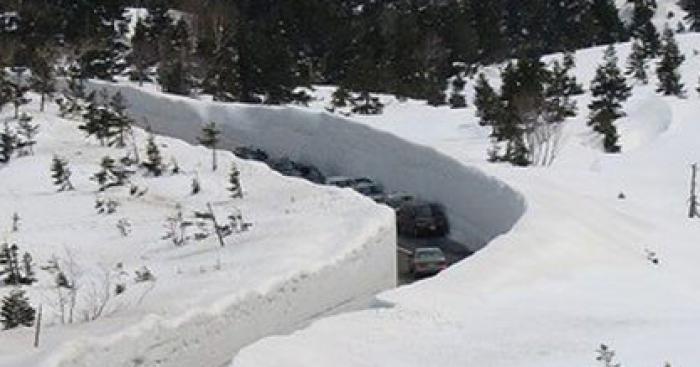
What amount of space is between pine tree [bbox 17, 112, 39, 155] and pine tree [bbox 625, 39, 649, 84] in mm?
31567

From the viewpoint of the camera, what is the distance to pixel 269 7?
267 feet

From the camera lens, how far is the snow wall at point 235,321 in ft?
51.5

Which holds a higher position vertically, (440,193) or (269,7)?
(269,7)

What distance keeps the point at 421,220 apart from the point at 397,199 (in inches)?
85.0

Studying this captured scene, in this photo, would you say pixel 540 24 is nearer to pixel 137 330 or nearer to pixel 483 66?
pixel 483 66

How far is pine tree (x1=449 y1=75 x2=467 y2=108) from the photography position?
58269 mm

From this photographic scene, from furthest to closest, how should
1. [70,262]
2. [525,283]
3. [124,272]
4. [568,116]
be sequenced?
[568,116]
[70,262]
[124,272]
[525,283]

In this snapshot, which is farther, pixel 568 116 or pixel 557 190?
pixel 568 116

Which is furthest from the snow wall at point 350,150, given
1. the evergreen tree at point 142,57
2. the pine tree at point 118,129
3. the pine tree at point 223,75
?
the evergreen tree at point 142,57

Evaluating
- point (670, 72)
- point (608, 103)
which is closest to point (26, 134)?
point (608, 103)

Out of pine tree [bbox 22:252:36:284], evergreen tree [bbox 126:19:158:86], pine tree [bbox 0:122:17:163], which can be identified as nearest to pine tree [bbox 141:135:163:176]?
pine tree [bbox 0:122:17:163]

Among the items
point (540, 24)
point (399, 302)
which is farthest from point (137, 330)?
point (540, 24)

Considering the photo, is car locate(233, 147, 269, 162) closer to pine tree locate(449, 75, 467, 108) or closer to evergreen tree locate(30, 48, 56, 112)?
evergreen tree locate(30, 48, 56, 112)

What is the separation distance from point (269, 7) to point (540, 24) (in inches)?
836
